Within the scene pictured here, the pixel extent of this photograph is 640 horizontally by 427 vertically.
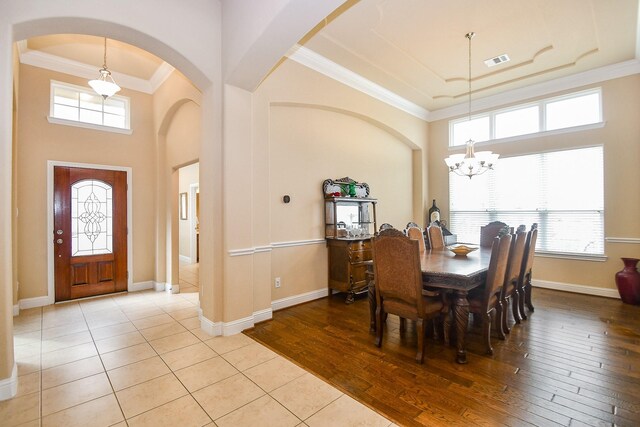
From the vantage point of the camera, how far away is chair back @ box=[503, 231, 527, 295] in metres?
3.05

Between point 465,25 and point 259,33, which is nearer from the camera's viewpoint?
point 259,33

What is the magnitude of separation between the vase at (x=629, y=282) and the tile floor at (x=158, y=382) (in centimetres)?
451

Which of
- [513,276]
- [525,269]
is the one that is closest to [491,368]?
[513,276]

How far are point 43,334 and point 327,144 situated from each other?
4.27 meters

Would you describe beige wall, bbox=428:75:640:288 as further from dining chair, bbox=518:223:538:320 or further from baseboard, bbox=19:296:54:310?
baseboard, bbox=19:296:54:310

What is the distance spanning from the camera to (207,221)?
3.39 metres

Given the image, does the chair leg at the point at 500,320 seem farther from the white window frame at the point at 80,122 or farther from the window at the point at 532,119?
the white window frame at the point at 80,122

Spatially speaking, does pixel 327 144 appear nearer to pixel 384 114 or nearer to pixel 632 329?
pixel 384 114

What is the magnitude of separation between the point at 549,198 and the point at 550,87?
1916 millimetres

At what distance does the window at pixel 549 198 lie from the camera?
15.4ft

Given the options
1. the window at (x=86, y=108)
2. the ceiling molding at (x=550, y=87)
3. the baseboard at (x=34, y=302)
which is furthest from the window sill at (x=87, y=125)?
the ceiling molding at (x=550, y=87)

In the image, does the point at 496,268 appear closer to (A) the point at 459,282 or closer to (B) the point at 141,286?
(A) the point at 459,282

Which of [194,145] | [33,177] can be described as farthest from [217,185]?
[33,177]

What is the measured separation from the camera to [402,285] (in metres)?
2.67
